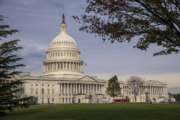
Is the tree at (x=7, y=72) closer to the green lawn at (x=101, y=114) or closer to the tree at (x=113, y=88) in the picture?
the green lawn at (x=101, y=114)

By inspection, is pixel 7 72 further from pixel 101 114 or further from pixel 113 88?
pixel 113 88

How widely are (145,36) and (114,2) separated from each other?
302 cm

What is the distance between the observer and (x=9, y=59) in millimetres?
44625

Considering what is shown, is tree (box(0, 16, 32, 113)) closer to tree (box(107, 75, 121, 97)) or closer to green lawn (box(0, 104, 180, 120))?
green lawn (box(0, 104, 180, 120))

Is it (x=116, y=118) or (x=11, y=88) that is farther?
(x=11, y=88)

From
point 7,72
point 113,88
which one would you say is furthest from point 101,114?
point 113,88

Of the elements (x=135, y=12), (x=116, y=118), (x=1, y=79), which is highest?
(x=135, y=12)

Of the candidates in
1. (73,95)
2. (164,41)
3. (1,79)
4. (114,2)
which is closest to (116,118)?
(164,41)

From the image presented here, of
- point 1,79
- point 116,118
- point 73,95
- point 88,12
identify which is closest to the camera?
point 88,12

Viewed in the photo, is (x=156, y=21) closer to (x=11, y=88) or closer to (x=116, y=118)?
(x=116, y=118)

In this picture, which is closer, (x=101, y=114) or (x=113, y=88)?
(x=101, y=114)

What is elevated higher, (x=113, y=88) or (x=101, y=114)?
(x=113, y=88)

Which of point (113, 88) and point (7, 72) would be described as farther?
point (113, 88)

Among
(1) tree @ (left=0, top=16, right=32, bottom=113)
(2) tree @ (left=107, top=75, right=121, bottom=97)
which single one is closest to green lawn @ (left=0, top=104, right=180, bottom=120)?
(1) tree @ (left=0, top=16, right=32, bottom=113)
